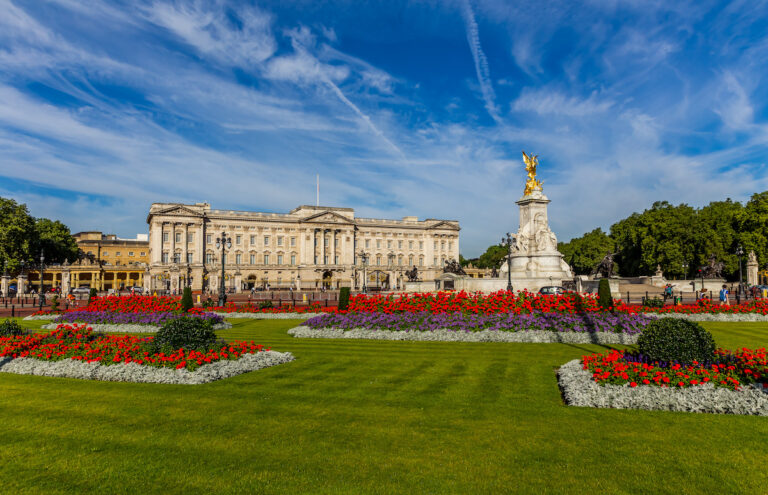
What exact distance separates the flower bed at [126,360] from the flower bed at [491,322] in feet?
20.1

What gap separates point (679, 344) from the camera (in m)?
10.0

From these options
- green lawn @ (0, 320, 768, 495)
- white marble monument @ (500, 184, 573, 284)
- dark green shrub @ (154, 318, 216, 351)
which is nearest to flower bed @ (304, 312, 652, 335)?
green lawn @ (0, 320, 768, 495)

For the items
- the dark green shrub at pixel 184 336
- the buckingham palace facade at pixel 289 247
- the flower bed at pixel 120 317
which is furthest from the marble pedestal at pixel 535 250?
the buckingham palace facade at pixel 289 247

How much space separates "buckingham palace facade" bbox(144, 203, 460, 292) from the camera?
308 feet

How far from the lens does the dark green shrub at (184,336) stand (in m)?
12.6

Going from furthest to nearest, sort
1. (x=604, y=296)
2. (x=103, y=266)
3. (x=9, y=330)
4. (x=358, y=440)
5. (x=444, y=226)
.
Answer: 1. (x=444, y=226)
2. (x=103, y=266)
3. (x=604, y=296)
4. (x=9, y=330)
5. (x=358, y=440)

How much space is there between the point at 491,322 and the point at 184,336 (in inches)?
423

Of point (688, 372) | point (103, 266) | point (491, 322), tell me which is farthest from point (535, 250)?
point (103, 266)

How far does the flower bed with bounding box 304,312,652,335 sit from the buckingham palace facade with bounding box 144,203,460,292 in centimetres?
6805

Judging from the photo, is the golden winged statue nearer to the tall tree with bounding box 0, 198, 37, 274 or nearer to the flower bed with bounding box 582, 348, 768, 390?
the flower bed with bounding box 582, 348, 768, 390

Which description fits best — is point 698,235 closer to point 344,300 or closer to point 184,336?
point 344,300

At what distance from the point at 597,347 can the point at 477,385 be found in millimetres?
7090

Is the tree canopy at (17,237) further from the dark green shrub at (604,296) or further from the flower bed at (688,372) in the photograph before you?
the flower bed at (688,372)

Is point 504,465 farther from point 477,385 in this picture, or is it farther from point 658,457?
point 477,385
